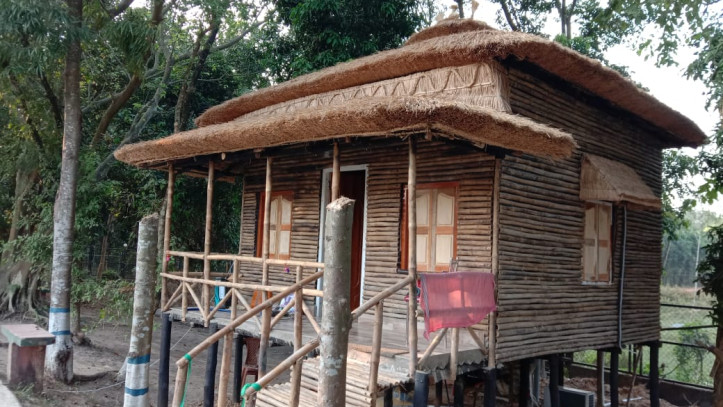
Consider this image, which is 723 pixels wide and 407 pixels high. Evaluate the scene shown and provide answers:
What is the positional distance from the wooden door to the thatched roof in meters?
2.25

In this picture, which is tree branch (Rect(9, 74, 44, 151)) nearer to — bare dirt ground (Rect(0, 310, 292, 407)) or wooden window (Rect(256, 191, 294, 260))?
bare dirt ground (Rect(0, 310, 292, 407))

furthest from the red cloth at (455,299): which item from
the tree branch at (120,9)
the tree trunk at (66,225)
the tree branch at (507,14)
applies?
the tree branch at (507,14)

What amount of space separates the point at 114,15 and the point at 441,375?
9.65m

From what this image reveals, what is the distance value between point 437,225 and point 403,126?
2409mm

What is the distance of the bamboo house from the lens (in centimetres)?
586

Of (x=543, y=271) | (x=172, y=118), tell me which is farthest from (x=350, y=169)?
(x=172, y=118)

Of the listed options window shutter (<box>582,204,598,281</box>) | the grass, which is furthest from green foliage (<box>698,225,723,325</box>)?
window shutter (<box>582,204,598,281</box>)

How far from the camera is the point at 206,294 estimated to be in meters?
8.15

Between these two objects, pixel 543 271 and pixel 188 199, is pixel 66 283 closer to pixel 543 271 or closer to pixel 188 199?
pixel 188 199

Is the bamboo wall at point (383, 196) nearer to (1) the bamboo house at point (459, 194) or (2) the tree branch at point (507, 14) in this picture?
(1) the bamboo house at point (459, 194)

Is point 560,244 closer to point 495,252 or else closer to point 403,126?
point 495,252

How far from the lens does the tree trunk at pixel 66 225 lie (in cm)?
1028

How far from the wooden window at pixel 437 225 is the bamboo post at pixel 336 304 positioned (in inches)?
165

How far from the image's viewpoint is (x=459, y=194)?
7438 mm
